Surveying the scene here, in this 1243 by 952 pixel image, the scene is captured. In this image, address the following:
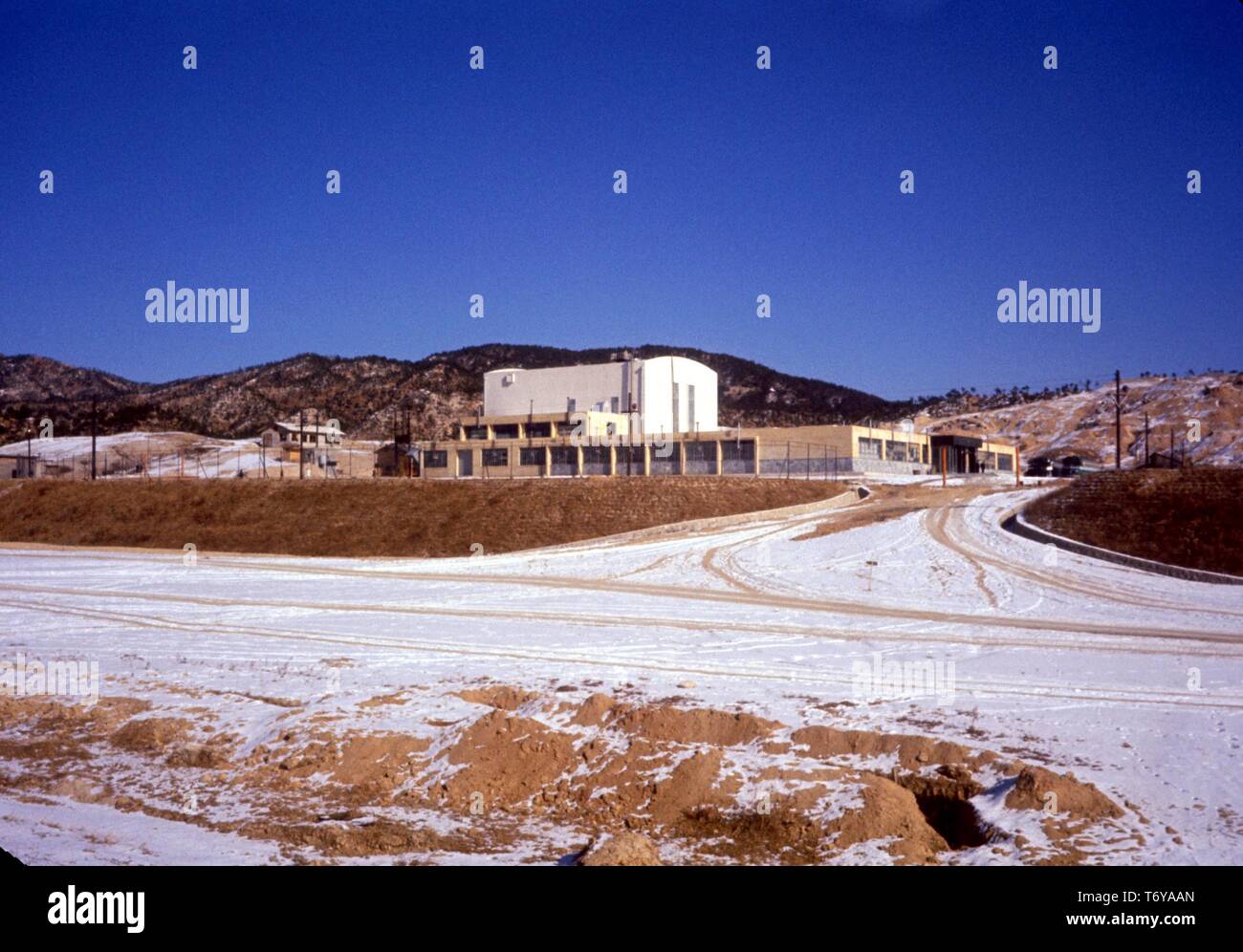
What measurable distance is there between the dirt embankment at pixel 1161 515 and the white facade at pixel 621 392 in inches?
1781

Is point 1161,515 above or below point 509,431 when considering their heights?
below

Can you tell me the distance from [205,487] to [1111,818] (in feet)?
200

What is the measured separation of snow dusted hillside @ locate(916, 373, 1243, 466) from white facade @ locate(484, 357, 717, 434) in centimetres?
3973

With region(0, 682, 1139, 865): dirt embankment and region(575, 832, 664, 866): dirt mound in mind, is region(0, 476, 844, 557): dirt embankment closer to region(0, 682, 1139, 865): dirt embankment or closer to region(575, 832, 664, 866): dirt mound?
region(0, 682, 1139, 865): dirt embankment

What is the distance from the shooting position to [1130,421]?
115438 millimetres

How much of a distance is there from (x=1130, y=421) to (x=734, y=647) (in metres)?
115

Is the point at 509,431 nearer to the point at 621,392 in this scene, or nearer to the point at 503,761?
the point at 621,392

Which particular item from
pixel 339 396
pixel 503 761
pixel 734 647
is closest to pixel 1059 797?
pixel 503 761

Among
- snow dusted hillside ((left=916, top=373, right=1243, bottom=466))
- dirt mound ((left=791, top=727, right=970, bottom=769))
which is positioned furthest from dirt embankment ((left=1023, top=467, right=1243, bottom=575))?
snow dusted hillside ((left=916, top=373, right=1243, bottom=466))

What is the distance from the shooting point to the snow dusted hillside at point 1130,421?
331ft

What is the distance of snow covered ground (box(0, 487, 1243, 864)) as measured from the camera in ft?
31.8
